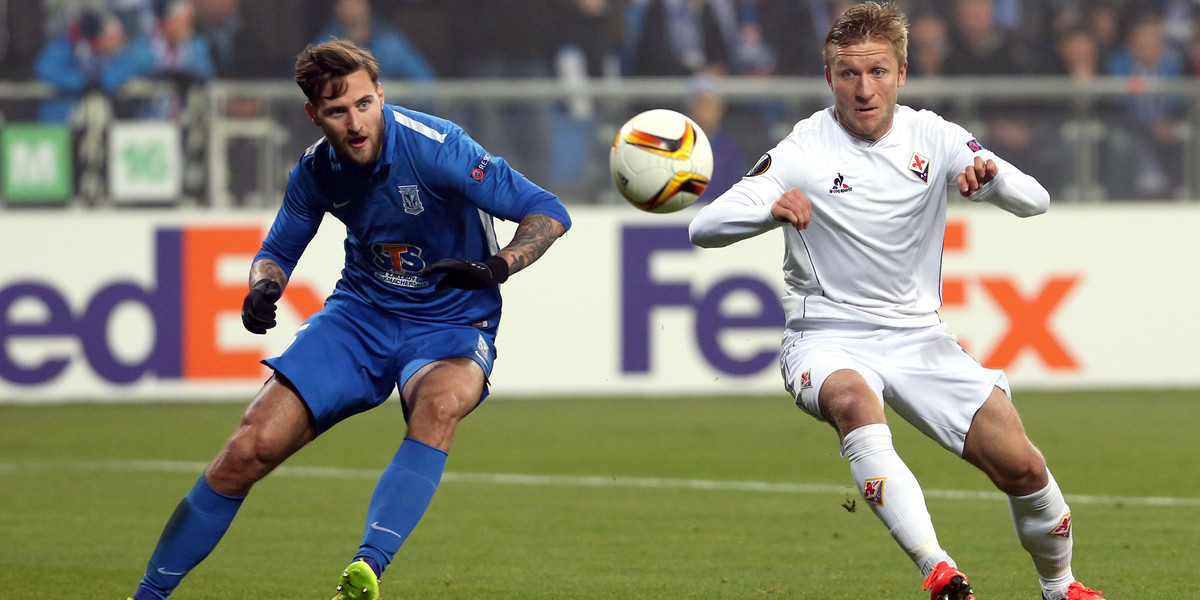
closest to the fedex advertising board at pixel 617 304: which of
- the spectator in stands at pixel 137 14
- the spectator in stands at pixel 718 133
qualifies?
the spectator in stands at pixel 718 133

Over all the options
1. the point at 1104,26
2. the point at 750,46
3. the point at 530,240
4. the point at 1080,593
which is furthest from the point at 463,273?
the point at 1104,26

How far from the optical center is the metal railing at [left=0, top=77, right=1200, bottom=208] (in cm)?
1436

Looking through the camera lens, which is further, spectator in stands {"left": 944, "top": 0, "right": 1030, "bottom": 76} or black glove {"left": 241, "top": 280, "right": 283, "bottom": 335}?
spectator in stands {"left": 944, "top": 0, "right": 1030, "bottom": 76}

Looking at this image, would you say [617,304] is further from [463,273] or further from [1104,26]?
[463,273]

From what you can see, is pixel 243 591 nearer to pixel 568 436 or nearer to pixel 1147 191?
pixel 568 436

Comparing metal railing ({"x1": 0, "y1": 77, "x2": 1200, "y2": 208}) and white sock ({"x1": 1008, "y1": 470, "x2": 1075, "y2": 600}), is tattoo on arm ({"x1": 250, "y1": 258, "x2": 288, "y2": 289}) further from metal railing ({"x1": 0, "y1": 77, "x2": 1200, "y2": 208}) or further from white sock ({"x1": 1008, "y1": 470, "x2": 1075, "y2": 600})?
metal railing ({"x1": 0, "y1": 77, "x2": 1200, "y2": 208})

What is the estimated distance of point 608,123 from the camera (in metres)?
14.7

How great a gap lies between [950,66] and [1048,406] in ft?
12.7

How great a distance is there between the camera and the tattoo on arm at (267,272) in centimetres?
603

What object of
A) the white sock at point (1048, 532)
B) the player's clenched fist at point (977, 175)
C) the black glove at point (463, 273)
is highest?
the player's clenched fist at point (977, 175)

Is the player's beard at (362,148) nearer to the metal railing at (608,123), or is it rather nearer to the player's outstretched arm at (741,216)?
the player's outstretched arm at (741,216)

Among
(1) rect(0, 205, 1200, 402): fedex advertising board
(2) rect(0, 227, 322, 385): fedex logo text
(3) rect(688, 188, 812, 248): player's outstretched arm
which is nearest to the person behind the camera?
(3) rect(688, 188, 812, 248): player's outstretched arm

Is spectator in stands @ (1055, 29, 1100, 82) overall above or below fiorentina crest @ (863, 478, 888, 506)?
above

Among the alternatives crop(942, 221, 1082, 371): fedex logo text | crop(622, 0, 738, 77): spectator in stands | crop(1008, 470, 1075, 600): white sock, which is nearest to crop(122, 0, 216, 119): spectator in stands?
crop(622, 0, 738, 77): spectator in stands
